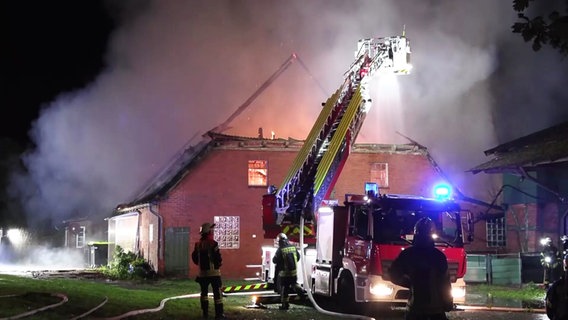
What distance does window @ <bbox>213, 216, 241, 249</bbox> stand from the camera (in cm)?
2036

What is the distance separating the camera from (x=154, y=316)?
976 cm

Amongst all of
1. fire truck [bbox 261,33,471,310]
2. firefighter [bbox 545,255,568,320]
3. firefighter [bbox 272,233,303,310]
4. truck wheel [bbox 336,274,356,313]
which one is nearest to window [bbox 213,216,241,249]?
fire truck [bbox 261,33,471,310]

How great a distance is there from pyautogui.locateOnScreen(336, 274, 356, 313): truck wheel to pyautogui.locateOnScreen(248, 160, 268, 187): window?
10.2 metres

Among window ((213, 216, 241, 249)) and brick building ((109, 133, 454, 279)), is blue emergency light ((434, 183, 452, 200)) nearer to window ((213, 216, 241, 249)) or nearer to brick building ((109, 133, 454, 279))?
brick building ((109, 133, 454, 279))

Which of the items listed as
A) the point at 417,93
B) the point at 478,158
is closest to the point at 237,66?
the point at 417,93

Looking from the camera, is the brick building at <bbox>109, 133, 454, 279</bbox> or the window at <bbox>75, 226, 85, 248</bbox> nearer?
the brick building at <bbox>109, 133, 454, 279</bbox>

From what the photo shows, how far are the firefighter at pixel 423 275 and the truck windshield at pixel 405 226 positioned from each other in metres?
4.58

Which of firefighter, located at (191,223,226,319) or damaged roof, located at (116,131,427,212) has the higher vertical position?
damaged roof, located at (116,131,427,212)

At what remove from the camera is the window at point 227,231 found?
2036 cm

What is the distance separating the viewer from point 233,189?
2069cm

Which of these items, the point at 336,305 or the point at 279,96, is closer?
the point at 336,305

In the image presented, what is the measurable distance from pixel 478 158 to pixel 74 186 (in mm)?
16070

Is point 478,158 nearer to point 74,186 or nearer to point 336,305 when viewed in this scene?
point 336,305

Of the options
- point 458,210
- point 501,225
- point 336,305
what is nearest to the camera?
point 458,210
